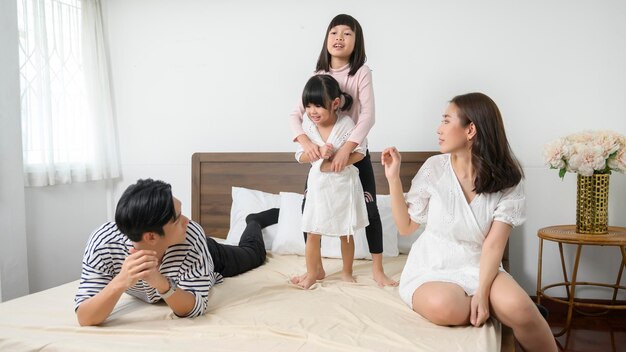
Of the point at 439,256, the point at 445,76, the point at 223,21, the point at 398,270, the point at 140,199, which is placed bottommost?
the point at 398,270

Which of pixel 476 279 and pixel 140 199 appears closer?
pixel 140 199

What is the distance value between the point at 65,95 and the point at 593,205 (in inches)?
117

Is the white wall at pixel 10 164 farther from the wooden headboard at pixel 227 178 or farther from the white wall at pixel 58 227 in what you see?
the wooden headboard at pixel 227 178

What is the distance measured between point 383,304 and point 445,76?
1.56m

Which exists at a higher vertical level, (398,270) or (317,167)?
(317,167)

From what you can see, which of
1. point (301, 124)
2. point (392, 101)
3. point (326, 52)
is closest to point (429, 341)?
point (301, 124)

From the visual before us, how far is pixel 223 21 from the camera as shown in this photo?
3.41 m

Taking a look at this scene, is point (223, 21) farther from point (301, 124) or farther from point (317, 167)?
point (317, 167)

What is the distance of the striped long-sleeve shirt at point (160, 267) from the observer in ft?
5.44

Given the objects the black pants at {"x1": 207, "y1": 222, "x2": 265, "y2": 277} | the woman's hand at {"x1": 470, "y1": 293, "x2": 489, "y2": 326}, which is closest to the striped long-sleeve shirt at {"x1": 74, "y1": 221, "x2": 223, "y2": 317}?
the black pants at {"x1": 207, "y1": 222, "x2": 265, "y2": 277}

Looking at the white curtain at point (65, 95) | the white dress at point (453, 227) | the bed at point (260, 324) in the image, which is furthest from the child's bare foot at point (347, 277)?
the white curtain at point (65, 95)

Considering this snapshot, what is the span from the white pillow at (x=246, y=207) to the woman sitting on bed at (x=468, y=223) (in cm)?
108

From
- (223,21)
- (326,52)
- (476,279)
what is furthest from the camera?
(223,21)

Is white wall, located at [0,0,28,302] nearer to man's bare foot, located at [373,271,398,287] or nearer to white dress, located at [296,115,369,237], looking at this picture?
white dress, located at [296,115,369,237]
